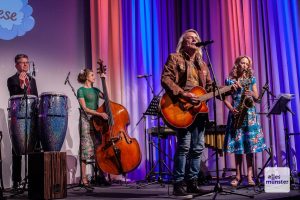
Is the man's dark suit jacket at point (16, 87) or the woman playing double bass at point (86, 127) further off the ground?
the man's dark suit jacket at point (16, 87)

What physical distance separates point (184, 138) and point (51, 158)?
142 centimetres

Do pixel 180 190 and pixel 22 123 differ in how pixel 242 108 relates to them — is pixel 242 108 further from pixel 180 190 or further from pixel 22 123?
pixel 22 123

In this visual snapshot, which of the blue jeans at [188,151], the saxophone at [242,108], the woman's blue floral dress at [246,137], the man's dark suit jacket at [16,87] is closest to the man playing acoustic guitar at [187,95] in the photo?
the blue jeans at [188,151]

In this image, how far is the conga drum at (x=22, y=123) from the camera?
5215 millimetres

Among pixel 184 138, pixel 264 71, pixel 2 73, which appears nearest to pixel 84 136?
pixel 2 73

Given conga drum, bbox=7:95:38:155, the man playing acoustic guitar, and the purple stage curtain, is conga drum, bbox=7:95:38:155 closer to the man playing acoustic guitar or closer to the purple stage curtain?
the man playing acoustic guitar

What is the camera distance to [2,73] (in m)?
6.63

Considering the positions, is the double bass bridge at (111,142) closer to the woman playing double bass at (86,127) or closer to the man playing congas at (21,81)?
the woman playing double bass at (86,127)

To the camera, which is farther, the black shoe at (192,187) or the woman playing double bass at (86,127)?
the woman playing double bass at (86,127)

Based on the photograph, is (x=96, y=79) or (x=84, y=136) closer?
(x=84, y=136)

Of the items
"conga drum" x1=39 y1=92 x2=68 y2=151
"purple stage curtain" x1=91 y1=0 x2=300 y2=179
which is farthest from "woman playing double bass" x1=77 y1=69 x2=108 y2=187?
"purple stage curtain" x1=91 y1=0 x2=300 y2=179

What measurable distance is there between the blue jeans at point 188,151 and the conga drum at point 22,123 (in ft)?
6.32

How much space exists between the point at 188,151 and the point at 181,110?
0.45m

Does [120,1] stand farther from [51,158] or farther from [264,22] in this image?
[51,158]
